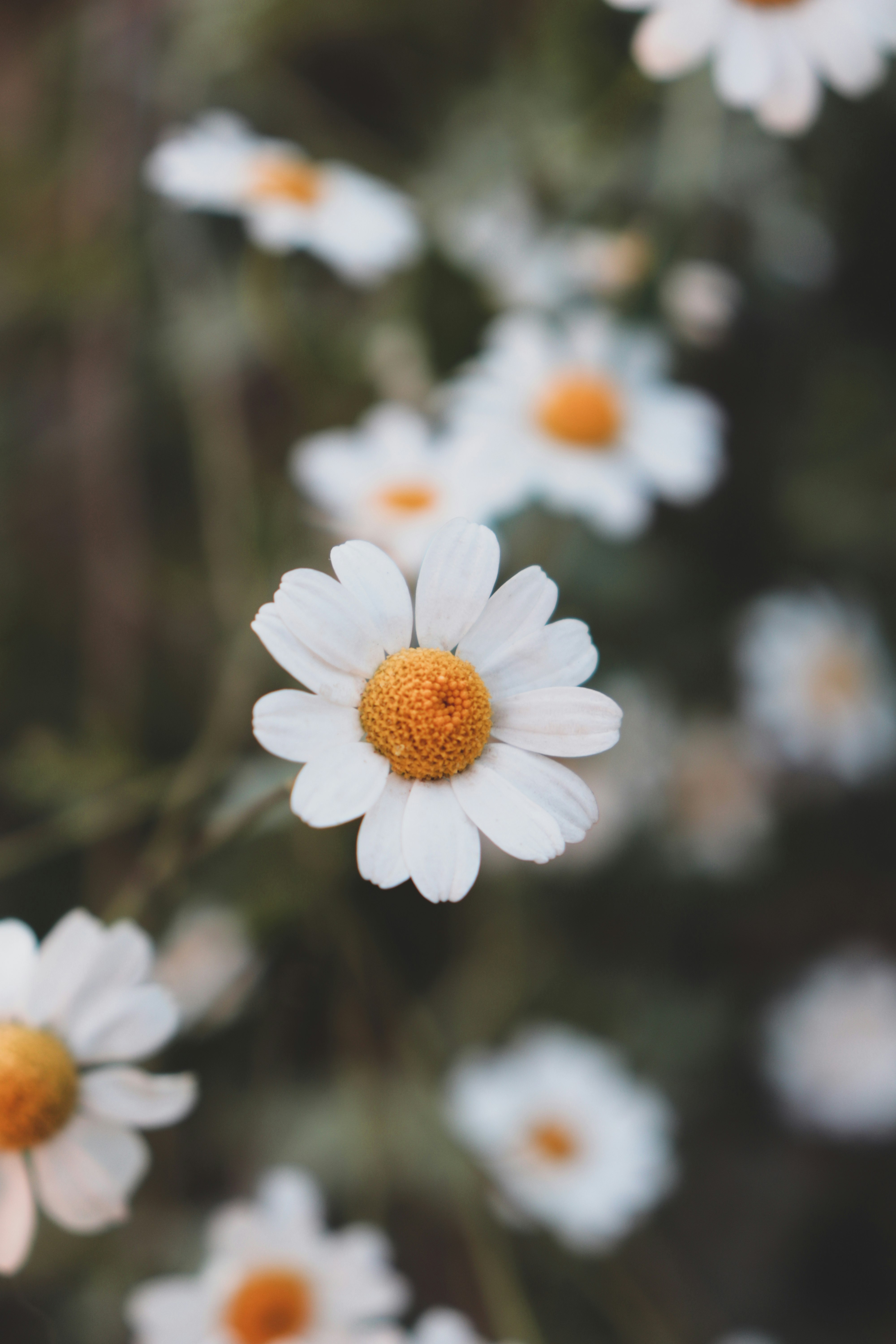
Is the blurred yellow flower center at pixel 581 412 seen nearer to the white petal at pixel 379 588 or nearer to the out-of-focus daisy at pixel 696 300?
the out-of-focus daisy at pixel 696 300

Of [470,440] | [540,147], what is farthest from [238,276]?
[470,440]

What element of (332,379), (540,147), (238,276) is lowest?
(332,379)

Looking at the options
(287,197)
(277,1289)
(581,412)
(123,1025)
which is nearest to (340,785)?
(123,1025)

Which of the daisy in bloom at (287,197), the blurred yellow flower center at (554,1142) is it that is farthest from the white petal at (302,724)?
the blurred yellow flower center at (554,1142)

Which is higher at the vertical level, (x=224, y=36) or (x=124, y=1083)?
(x=224, y=36)

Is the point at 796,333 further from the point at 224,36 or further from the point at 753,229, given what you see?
the point at 224,36

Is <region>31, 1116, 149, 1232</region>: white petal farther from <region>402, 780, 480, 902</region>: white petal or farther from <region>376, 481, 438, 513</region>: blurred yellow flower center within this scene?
<region>376, 481, 438, 513</region>: blurred yellow flower center
